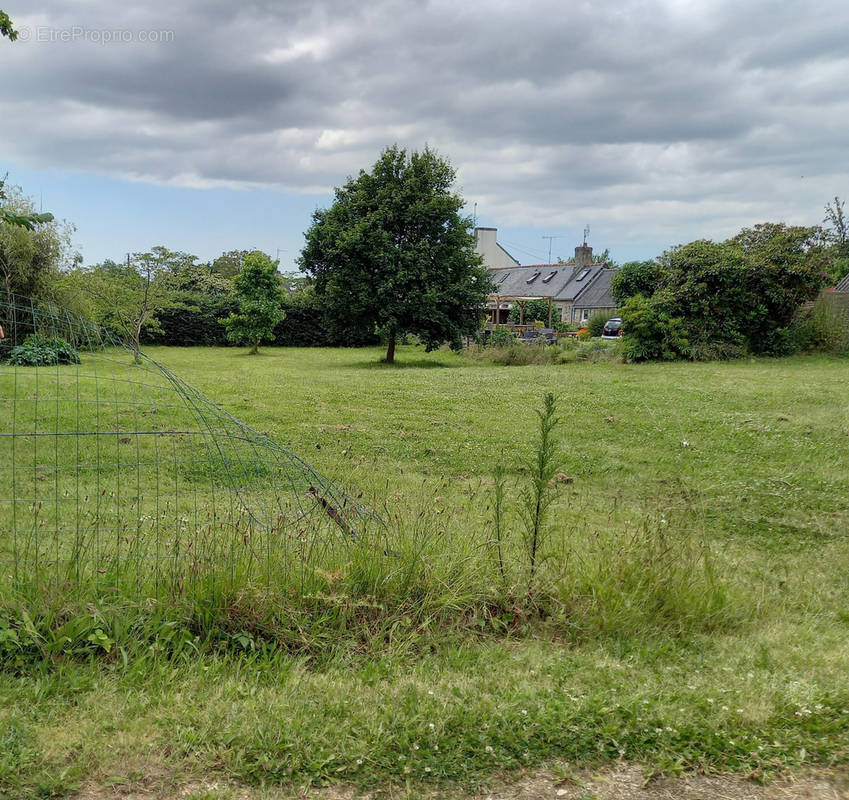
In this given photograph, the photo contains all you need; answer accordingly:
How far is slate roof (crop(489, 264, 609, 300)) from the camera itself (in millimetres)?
51719

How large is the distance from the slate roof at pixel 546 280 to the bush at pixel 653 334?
3159cm

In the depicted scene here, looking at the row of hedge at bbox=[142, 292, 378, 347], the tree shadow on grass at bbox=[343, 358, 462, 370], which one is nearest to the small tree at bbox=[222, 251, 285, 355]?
the row of hedge at bbox=[142, 292, 378, 347]

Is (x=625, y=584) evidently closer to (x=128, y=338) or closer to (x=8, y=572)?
(x=8, y=572)

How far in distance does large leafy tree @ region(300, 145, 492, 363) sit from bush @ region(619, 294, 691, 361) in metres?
4.61

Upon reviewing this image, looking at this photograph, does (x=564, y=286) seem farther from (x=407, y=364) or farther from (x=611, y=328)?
(x=407, y=364)

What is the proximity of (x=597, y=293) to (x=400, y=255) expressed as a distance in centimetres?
3150

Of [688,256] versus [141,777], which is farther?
[688,256]

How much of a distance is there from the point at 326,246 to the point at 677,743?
1985cm

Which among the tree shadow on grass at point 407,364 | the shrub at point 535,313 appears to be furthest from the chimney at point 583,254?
the tree shadow on grass at point 407,364

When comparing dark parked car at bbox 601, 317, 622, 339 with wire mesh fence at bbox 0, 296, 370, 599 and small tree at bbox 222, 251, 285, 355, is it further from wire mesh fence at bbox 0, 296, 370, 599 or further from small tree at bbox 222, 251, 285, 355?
wire mesh fence at bbox 0, 296, 370, 599

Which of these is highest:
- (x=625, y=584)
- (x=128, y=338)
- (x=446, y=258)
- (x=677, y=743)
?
(x=446, y=258)

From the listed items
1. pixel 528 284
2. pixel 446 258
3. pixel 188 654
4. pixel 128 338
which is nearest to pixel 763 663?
pixel 188 654

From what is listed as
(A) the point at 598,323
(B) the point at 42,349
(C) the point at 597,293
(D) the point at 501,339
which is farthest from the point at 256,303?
(C) the point at 597,293

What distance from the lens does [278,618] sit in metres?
3.48
